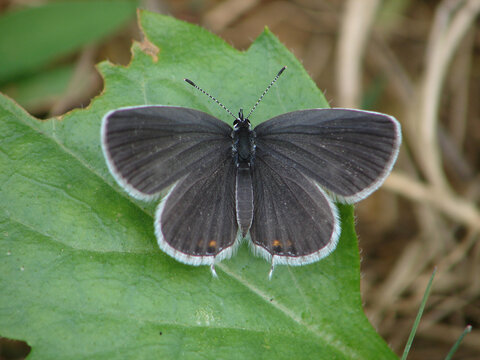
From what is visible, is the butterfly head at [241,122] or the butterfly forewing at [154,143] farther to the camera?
the butterfly head at [241,122]

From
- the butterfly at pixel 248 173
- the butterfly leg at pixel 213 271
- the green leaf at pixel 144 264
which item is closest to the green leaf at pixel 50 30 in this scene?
the green leaf at pixel 144 264

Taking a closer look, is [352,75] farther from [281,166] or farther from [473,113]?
[281,166]

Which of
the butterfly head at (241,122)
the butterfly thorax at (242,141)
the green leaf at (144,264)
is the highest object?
the butterfly head at (241,122)

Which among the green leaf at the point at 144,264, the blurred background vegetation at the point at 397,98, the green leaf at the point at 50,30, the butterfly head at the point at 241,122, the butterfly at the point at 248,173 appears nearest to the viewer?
the green leaf at the point at 144,264

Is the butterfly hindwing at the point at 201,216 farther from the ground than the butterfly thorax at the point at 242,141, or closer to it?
closer to it

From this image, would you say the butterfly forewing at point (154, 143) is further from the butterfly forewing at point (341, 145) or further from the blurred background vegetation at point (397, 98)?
the blurred background vegetation at point (397, 98)

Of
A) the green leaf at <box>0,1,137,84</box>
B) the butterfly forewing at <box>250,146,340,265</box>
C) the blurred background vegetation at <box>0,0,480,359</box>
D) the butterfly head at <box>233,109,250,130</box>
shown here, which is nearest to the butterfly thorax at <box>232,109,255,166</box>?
the butterfly head at <box>233,109,250,130</box>

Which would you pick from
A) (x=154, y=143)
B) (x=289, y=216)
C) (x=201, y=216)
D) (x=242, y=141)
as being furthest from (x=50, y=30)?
(x=289, y=216)

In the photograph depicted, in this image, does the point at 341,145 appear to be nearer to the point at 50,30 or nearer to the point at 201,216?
the point at 201,216
